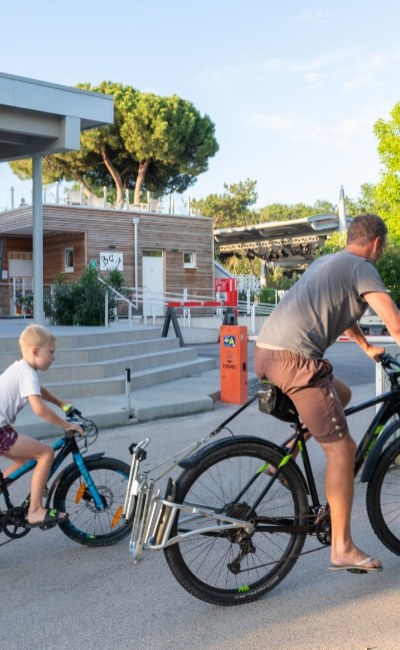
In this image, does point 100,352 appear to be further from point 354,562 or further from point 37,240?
point 354,562

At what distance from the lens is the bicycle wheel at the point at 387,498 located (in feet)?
12.7

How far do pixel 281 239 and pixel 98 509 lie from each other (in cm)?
3453

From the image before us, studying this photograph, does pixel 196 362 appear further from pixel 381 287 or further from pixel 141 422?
pixel 381 287

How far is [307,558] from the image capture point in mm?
4242

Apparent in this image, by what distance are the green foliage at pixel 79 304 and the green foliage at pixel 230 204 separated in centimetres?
4803

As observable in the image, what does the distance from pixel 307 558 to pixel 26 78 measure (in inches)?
404

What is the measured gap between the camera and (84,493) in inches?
175

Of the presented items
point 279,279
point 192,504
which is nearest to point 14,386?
point 192,504

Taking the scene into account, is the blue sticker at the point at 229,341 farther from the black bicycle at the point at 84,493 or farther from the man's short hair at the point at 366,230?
the man's short hair at the point at 366,230

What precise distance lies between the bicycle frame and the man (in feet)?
0.60

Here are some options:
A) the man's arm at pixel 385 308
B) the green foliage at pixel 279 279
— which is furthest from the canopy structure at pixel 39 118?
the green foliage at pixel 279 279

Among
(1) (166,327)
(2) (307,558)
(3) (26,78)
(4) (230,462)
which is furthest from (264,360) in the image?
(1) (166,327)

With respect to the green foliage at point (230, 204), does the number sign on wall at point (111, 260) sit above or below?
below

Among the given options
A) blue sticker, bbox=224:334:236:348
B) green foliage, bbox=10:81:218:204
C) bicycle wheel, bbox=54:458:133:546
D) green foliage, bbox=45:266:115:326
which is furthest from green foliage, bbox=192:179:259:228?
bicycle wheel, bbox=54:458:133:546
